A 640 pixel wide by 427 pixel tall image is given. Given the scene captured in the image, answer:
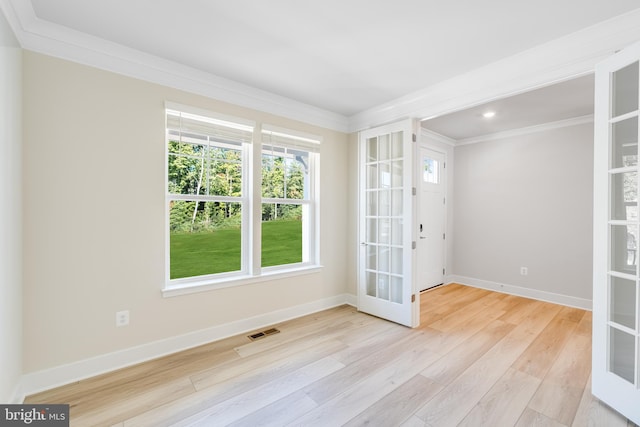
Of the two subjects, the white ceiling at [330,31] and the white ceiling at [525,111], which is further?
the white ceiling at [525,111]

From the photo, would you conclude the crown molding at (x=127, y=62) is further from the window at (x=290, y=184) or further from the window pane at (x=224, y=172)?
the window pane at (x=224, y=172)

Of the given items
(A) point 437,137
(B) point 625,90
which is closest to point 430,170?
(A) point 437,137

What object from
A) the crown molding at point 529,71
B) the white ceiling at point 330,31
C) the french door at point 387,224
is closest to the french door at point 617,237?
the crown molding at point 529,71

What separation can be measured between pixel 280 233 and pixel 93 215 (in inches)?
102

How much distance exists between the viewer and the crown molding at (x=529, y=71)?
195 cm

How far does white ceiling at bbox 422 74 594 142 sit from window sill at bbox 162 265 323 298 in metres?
2.77

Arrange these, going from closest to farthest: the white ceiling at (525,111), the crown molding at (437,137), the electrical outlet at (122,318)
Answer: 1. the electrical outlet at (122,318)
2. the white ceiling at (525,111)
3. the crown molding at (437,137)

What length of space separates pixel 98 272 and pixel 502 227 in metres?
5.29

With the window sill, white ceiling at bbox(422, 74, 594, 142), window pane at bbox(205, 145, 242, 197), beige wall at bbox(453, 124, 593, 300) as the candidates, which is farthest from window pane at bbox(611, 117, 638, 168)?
window pane at bbox(205, 145, 242, 197)

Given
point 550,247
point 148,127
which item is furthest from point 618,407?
point 148,127

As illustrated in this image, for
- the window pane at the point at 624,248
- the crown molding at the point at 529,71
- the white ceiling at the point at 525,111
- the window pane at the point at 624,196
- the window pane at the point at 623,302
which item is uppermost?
the white ceiling at the point at 525,111

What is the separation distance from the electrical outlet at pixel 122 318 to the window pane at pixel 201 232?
0.68 m

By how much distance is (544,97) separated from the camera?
3.18 metres

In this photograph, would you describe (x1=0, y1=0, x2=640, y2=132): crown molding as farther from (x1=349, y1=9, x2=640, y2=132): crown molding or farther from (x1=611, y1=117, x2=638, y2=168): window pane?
(x1=611, y1=117, x2=638, y2=168): window pane
